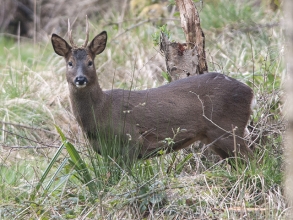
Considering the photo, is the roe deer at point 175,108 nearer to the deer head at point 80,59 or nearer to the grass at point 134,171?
the deer head at point 80,59

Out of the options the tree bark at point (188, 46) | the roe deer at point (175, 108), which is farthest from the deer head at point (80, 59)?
the tree bark at point (188, 46)

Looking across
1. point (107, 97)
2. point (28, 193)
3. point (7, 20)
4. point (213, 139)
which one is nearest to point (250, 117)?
point (213, 139)

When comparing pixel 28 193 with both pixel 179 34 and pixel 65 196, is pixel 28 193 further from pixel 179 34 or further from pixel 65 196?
pixel 179 34

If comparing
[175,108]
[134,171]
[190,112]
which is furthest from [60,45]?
[134,171]

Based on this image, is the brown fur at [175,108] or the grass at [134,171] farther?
the brown fur at [175,108]

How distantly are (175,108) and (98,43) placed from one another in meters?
0.93

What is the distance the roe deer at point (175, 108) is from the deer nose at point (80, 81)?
53 mm

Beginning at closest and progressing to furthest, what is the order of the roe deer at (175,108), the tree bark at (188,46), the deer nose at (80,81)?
the deer nose at (80,81) < the roe deer at (175,108) < the tree bark at (188,46)

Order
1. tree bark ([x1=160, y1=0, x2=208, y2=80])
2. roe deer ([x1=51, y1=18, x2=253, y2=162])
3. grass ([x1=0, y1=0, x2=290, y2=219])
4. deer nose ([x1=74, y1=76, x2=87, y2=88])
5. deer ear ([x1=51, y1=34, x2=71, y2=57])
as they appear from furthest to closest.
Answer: tree bark ([x1=160, y1=0, x2=208, y2=80]), deer ear ([x1=51, y1=34, x2=71, y2=57]), roe deer ([x1=51, y1=18, x2=253, y2=162]), deer nose ([x1=74, y1=76, x2=87, y2=88]), grass ([x1=0, y1=0, x2=290, y2=219])

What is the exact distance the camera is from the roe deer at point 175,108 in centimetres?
561

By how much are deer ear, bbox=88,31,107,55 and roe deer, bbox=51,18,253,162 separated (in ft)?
0.24

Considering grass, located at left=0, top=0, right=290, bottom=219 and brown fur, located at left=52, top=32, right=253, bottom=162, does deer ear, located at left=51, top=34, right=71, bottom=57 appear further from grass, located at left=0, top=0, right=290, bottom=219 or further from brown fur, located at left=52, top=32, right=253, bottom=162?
grass, located at left=0, top=0, right=290, bottom=219

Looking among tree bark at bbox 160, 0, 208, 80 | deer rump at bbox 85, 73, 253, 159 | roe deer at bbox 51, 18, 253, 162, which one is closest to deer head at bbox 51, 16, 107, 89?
roe deer at bbox 51, 18, 253, 162

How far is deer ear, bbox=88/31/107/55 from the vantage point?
5.82 metres
